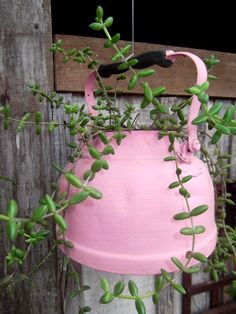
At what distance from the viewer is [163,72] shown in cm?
100

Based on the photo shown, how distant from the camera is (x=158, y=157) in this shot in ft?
1.57

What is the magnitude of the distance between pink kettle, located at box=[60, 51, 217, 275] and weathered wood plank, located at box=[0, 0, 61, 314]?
415 millimetres

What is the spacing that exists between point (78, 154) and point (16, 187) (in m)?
0.39

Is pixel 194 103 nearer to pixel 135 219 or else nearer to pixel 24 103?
pixel 135 219

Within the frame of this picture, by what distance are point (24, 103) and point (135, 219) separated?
535 mm

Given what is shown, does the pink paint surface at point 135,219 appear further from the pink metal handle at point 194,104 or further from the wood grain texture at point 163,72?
the wood grain texture at point 163,72

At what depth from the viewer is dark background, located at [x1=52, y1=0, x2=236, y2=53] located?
4.81 ft

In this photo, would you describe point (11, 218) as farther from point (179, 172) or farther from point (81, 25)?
point (81, 25)

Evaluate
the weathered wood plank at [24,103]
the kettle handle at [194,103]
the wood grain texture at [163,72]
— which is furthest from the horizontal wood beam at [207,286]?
the kettle handle at [194,103]

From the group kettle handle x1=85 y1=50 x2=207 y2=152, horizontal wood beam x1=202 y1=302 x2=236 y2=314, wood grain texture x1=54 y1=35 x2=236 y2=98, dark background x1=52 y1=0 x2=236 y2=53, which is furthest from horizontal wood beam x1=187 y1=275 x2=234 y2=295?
dark background x1=52 y1=0 x2=236 y2=53

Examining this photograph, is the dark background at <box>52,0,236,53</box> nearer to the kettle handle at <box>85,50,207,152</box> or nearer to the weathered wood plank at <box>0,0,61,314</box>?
the weathered wood plank at <box>0,0,61,314</box>

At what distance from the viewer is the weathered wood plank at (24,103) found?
799 mm

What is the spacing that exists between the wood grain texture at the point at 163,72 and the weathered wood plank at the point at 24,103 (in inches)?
1.7

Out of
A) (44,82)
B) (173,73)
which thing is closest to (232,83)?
(173,73)
